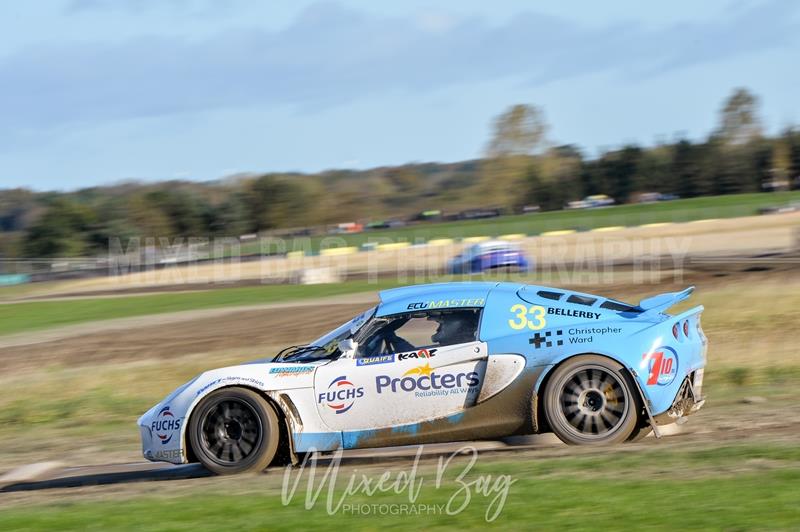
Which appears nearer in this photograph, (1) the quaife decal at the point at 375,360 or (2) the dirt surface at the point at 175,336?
(1) the quaife decal at the point at 375,360

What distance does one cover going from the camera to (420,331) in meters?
7.59

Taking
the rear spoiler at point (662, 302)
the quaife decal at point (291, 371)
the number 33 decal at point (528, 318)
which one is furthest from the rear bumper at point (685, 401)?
the quaife decal at point (291, 371)

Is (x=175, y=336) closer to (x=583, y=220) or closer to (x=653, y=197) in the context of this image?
(x=583, y=220)

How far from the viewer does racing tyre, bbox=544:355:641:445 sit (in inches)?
285

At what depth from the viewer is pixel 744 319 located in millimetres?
15188

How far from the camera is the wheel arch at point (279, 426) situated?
749 cm

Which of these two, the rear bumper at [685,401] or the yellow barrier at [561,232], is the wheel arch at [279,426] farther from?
the yellow barrier at [561,232]

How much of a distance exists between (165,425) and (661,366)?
3.85 meters

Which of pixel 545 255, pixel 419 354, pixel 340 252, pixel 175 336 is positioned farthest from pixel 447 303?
pixel 340 252

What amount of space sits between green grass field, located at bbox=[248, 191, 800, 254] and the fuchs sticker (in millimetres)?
47004

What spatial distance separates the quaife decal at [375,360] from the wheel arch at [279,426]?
2.29ft

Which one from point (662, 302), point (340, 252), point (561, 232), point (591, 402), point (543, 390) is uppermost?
point (561, 232)

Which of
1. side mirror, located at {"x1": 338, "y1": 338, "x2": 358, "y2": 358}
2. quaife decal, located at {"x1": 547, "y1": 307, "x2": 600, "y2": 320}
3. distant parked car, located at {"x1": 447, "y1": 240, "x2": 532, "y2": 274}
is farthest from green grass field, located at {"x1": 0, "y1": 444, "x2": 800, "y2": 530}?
distant parked car, located at {"x1": 447, "y1": 240, "x2": 532, "y2": 274}

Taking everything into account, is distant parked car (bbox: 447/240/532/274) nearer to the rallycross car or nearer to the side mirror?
the rallycross car
